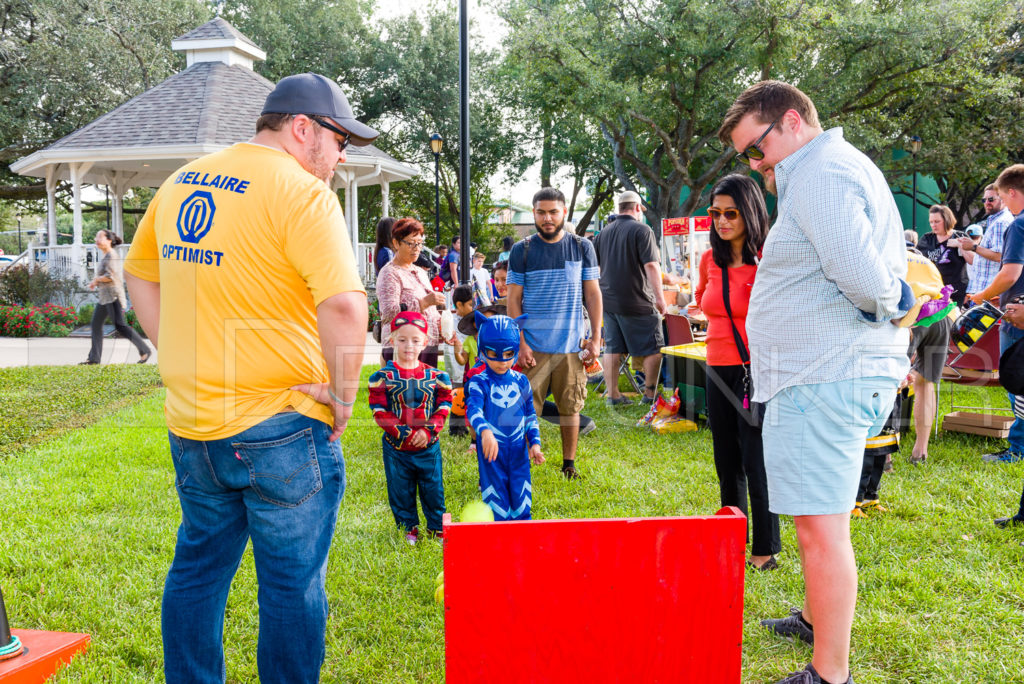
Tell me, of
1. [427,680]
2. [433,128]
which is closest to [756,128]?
[427,680]

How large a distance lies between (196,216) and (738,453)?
3012 mm

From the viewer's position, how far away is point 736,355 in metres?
3.94

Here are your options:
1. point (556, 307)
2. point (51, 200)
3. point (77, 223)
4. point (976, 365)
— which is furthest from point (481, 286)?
point (51, 200)

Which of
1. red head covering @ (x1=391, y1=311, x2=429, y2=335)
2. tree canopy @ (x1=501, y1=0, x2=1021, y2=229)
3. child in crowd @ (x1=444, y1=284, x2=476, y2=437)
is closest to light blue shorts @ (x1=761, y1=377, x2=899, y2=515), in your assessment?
red head covering @ (x1=391, y1=311, x2=429, y2=335)

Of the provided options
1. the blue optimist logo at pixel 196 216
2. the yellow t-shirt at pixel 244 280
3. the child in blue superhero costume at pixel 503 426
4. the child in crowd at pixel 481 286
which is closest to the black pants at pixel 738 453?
the child in blue superhero costume at pixel 503 426

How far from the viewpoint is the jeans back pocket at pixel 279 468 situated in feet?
6.91

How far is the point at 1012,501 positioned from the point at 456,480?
380 centimetres

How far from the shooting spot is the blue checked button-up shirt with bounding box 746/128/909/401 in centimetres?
234

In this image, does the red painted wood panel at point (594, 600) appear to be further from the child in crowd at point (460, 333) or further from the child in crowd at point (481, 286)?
the child in crowd at point (481, 286)

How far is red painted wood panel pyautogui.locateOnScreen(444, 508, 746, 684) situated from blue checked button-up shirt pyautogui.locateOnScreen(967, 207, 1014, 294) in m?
6.79

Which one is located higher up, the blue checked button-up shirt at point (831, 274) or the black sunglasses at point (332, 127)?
the black sunglasses at point (332, 127)

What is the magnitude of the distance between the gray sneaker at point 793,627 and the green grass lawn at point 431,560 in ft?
0.18

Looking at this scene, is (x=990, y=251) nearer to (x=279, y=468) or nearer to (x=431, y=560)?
(x=431, y=560)

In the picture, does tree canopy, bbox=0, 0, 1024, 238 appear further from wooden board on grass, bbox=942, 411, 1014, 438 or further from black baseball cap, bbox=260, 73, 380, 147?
black baseball cap, bbox=260, 73, 380, 147
